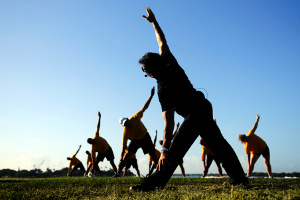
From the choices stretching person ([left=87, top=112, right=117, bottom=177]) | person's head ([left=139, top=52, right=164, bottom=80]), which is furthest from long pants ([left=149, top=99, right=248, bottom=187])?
stretching person ([left=87, top=112, right=117, bottom=177])

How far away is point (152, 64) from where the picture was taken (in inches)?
148

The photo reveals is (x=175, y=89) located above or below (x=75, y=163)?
above

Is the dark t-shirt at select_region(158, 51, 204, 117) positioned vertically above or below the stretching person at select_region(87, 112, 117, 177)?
above

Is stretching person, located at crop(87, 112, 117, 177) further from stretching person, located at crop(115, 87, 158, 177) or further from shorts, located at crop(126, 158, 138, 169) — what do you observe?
stretching person, located at crop(115, 87, 158, 177)

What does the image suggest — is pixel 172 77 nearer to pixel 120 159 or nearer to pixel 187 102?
pixel 187 102

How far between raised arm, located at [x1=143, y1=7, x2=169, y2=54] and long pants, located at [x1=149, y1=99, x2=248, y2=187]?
1.04m

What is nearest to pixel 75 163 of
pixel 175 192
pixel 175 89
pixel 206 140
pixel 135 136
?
pixel 135 136

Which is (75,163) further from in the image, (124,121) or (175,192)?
(175,192)

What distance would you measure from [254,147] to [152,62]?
889 cm

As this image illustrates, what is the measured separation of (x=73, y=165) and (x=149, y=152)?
463 inches

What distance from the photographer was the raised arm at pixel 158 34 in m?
4.11

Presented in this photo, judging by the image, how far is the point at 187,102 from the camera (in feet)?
12.8

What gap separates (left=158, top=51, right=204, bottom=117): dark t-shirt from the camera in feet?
12.6

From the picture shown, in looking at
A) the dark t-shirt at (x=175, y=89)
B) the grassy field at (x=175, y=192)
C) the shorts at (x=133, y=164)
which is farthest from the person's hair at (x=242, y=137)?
the dark t-shirt at (x=175, y=89)
